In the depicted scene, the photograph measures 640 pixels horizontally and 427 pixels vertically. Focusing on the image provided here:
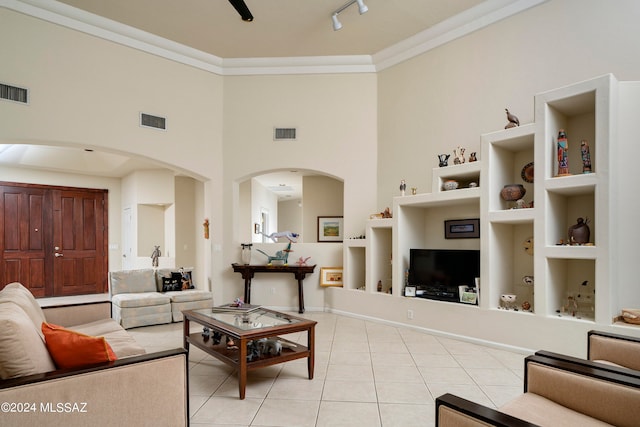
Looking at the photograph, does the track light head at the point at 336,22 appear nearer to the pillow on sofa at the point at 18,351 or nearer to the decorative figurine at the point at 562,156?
the decorative figurine at the point at 562,156

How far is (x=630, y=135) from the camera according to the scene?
369 cm

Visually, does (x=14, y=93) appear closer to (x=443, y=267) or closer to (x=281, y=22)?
(x=281, y=22)

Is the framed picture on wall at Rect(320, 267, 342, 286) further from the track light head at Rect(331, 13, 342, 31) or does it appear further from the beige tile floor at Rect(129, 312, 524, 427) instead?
the track light head at Rect(331, 13, 342, 31)

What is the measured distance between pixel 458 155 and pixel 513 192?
104 cm

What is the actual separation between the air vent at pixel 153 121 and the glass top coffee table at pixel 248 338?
3315mm

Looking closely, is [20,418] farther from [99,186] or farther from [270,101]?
[99,186]

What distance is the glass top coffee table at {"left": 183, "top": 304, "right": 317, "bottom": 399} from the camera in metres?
3.04

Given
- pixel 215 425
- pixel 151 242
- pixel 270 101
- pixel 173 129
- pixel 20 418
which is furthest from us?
pixel 151 242

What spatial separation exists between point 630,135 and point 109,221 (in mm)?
9930

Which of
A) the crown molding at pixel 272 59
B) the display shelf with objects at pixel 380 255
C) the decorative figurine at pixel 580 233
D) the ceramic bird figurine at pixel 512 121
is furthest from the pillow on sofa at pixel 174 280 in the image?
the decorative figurine at pixel 580 233

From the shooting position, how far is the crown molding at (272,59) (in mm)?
4895

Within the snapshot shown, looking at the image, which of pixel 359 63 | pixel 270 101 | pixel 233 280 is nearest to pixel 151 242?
pixel 233 280

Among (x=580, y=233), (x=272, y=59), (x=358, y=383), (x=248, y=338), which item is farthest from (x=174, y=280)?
(x=580, y=233)

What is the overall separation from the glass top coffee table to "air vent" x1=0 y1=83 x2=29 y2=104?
3513 millimetres
